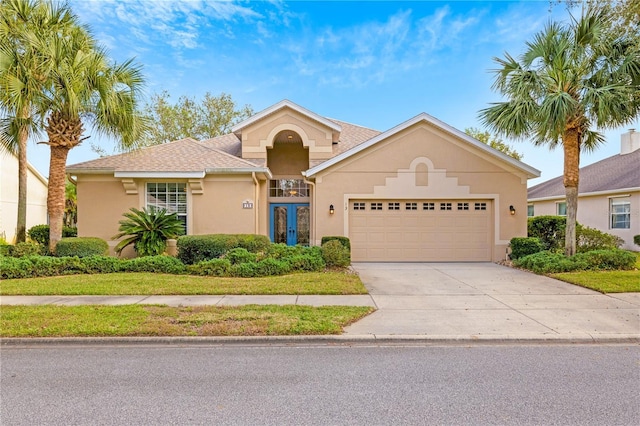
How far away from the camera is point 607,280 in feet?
30.5

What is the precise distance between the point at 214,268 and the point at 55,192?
6.12 m

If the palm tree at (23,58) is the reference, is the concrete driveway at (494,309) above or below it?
below

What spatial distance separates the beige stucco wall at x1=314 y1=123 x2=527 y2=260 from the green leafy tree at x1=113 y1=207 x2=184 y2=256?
209 inches

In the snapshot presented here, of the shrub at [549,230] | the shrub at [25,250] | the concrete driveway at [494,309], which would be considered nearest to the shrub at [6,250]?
the shrub at [25,250]

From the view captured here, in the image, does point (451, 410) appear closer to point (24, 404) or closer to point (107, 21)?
point (24, 404)

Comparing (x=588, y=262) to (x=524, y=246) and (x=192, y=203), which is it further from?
(x=192, y=203)

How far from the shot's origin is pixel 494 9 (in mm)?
12219

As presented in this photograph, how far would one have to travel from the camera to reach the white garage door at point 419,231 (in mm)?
13820

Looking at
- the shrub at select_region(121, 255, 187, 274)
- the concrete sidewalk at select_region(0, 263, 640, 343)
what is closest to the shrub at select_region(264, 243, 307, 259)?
the concrete sidewalk at select_region(0, 263, 640, 343)

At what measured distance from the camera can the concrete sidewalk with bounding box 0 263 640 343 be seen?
17.8ft

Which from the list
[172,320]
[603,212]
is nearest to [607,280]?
[172,320]

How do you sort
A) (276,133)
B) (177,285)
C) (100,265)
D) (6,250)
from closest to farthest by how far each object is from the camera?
(177,285)
(100,265)
(6,250)
(276,133)

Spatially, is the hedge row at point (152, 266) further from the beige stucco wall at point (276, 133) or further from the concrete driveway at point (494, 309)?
the beige stucco wall at point (276, 133)

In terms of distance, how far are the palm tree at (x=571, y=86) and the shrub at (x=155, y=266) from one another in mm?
11463
